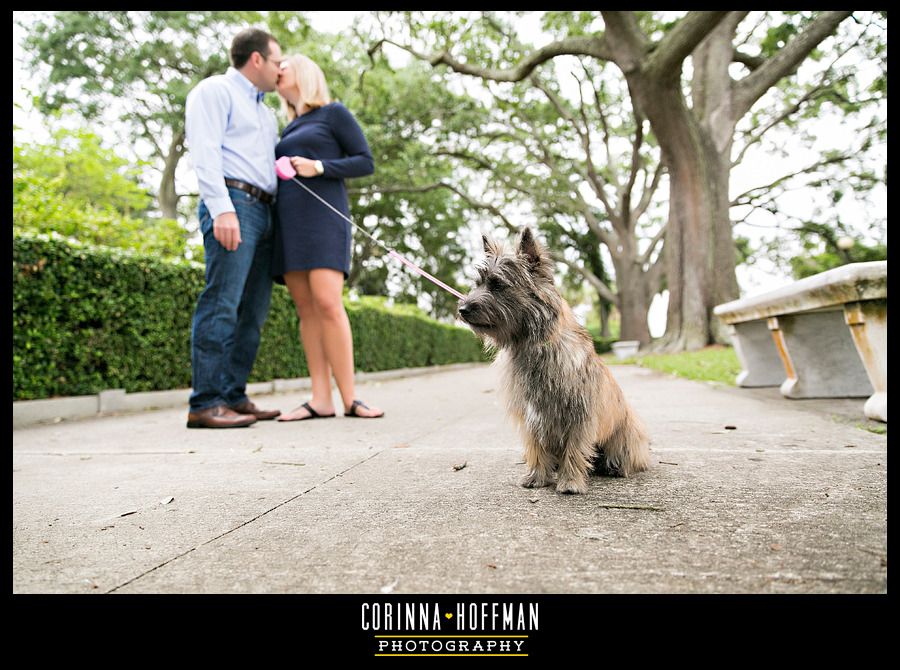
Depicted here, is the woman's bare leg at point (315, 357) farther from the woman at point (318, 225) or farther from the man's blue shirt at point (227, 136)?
the man's blue shirt at point (227, 136)

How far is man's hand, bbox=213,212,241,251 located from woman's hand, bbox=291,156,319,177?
65 centimetres

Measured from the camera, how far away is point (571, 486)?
93.0 inches

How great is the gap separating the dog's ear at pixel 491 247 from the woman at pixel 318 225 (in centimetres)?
227

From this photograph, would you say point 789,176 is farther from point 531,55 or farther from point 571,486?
point 571,486

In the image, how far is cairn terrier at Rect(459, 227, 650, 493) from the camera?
2447 mm

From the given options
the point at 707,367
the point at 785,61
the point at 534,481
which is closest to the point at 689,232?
the point at 785,61

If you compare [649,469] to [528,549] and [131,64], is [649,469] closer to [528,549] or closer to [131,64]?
[528,549]

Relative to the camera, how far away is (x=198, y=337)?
172 inches

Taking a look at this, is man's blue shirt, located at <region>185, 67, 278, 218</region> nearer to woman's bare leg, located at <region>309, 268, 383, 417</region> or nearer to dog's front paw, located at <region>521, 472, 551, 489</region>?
woman's bare leg, located at <region>309, 268, 383, 417</region>

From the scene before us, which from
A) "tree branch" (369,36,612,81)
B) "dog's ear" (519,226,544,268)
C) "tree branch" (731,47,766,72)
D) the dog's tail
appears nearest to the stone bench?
the dog's tail

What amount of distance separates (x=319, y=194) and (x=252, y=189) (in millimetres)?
538

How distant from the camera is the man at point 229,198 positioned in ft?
13.9

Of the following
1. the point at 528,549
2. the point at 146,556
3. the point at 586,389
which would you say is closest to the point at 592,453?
the point at 586,389
